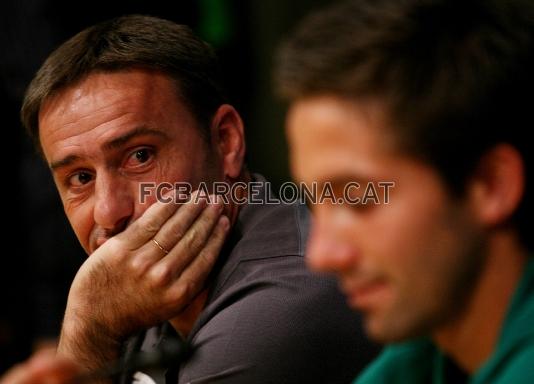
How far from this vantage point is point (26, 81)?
3064mm

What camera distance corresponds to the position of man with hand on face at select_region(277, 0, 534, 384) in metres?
1.17

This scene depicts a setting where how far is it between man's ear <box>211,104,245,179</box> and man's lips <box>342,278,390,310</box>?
0.98 metres

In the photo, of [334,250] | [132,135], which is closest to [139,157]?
[132,135]

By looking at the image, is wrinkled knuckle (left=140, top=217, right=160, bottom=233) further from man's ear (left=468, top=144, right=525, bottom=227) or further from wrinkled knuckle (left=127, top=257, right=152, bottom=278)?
man's ear (left=468, top=144, right=525, bottom=227)

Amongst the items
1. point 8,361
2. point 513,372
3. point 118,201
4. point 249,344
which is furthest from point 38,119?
point 513,372

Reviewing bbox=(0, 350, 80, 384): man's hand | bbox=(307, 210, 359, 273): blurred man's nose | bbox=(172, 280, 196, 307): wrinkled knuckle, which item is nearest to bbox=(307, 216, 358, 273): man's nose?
bbox=(307, 210, 359, 273): blurred man's nose

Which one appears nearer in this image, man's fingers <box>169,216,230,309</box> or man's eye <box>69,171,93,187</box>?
man's fingers <box>169,216,230,309</box>

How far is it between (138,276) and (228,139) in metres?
0.45

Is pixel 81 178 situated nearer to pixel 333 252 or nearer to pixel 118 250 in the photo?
pixel 118 250

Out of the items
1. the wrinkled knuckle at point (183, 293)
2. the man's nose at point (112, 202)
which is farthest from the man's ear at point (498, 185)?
the man's nose at point (112, 202)

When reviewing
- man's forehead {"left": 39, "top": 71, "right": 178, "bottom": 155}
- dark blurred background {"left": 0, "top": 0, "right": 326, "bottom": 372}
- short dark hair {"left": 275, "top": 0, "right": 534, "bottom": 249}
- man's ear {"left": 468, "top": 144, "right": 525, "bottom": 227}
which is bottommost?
dark blurred background {"left": 0, "top": 0, "right": 326, "bottom": 372}

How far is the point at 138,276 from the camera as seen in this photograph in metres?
1.93

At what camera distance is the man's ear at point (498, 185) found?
1170 mm

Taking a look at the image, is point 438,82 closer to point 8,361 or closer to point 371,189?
point 371,189
